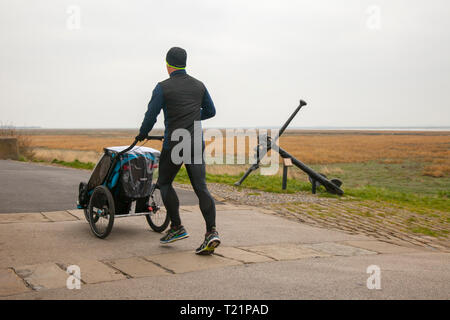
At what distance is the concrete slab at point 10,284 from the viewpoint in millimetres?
4133

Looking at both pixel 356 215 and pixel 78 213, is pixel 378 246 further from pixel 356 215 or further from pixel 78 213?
pixel 78 213

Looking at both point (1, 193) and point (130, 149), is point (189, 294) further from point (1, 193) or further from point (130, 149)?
point (1, 193)

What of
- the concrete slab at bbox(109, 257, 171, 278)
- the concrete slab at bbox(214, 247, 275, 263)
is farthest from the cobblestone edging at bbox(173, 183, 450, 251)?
the concrete slab at bbox(109, 257, 171, 278)

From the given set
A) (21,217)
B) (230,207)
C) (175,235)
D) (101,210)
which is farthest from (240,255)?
(230,207)

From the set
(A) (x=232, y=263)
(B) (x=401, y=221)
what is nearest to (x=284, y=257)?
(A) (x=232, y=263)

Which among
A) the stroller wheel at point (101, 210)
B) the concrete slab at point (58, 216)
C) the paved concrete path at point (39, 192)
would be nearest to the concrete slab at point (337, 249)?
the stroller wheel at point (101, 210)

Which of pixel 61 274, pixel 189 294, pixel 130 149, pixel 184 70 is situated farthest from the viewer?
pixel 130 149

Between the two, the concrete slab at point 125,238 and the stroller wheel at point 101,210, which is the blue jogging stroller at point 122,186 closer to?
the stroller wheel at point 101,210

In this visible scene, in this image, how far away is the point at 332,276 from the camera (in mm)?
4863

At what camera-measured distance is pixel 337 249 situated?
6410 millimetres

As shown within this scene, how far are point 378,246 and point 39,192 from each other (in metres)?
6.89

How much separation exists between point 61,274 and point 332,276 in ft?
8.40

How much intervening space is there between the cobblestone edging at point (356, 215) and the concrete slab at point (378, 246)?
1.36 ft
